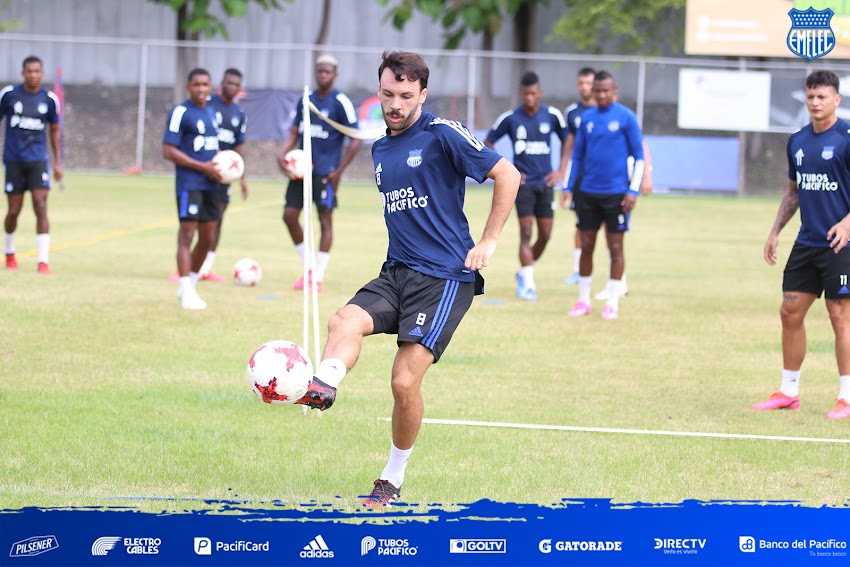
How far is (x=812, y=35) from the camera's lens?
8750 mm

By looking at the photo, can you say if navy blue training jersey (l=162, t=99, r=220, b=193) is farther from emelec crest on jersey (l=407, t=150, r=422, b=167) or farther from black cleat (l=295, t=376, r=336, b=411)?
black cleat (l=295, t=376, r=336, b=411)

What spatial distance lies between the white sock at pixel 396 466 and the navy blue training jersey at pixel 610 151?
23.8ft

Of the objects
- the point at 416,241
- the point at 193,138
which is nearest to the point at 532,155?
the point at 193,138

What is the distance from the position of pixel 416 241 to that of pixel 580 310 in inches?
283

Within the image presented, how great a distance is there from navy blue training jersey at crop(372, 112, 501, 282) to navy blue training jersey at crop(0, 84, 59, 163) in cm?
1025

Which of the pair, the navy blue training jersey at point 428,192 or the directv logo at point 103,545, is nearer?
the directv logo at point 103,545

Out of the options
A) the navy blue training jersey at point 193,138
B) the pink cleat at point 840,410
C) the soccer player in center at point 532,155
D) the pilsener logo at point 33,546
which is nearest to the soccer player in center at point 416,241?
the pilsener logo at point 33,546

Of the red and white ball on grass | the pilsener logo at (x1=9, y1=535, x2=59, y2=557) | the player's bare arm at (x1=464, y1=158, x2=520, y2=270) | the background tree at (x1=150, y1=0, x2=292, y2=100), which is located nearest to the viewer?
the pilsener logo at (x1=9, y1=535, x2=59, y2=557)

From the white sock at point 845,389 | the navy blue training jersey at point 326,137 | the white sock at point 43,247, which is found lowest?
the white sock at point 845,389

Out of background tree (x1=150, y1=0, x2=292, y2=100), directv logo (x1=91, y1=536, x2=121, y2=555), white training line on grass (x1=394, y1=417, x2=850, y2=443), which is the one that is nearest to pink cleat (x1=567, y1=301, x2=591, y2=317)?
white training line on grass (x1=394, y1=417, x2=850, y2=443)

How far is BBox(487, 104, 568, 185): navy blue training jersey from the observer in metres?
14.6

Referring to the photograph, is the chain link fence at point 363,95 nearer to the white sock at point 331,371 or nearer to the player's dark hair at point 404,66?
the player's dark hair at point 404,66

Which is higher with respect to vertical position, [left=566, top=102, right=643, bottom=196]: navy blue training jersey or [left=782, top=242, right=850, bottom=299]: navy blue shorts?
[left=566, top=102, right=643, bottom=196]: navy blue training jersey

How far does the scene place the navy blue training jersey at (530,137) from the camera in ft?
48.0
